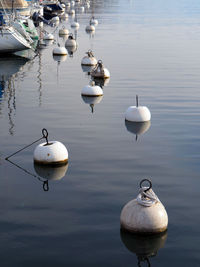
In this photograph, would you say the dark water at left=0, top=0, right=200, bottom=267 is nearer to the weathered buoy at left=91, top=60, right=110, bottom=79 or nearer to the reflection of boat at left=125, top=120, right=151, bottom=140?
the reflection of boat at left=125, top=120, right=151, bottom=140

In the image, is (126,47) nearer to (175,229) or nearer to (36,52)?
(36,52)

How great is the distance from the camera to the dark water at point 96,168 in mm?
16312

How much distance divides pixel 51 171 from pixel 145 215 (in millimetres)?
7920

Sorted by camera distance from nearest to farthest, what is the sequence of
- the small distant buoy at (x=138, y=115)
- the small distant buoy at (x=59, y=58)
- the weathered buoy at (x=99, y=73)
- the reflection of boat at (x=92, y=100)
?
the small distant buoy at (x=138, y=115) → the reflection of boat at (x=92, y=100) → the weathered buoy at (x=99, y=73) → the small distant buoy at (x=59, y=58)

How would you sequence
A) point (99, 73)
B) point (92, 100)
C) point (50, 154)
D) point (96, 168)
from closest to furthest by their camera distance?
point (50, 154) → point (96, 168) → point (92, 100) → point (99, 73)

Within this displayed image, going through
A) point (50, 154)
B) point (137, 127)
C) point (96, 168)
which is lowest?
point (96, 168)

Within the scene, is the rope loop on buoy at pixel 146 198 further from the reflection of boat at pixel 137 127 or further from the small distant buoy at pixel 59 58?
the small distant buoy at pixel 59 58

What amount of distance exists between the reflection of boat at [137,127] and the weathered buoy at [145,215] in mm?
13525

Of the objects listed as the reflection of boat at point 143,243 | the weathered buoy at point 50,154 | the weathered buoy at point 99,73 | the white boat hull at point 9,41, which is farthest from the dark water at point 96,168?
the white boat hull at point 9,41

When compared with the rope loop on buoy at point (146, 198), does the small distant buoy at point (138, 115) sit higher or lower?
higher

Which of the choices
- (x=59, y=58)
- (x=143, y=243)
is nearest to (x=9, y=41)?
(x=59, y=58)

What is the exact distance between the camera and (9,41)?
61094mm

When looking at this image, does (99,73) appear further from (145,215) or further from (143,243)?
(143,243)

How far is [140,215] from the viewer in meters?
16.6
